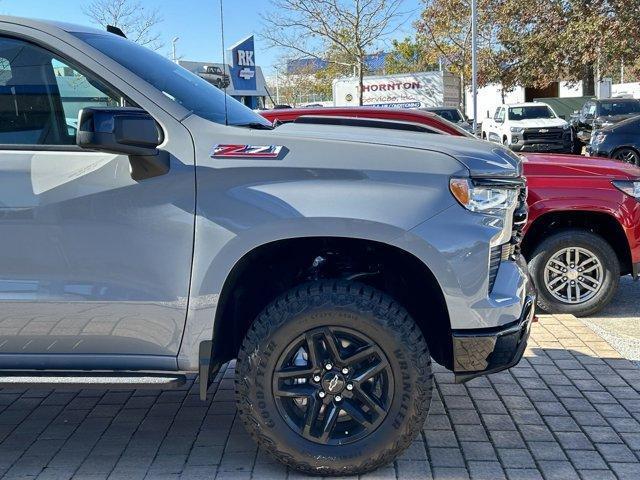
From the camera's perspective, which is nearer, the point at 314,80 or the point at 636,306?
the point at 636,306

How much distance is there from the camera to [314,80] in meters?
49.3

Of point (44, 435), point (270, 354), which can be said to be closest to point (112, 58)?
point (270, 354)

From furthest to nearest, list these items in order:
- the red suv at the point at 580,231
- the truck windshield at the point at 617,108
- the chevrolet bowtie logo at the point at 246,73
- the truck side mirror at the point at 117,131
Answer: the truck windshield at the point at 617,108
the chevrolet bowtie logo at the point at 246,73
the red suv at the point at 580,231
the truck side mirror at the point at 117,131

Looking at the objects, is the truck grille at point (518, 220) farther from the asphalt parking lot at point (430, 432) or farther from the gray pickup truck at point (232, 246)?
the asphalt parking lot at point (430, 432)

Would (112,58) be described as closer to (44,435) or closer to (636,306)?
(44,435)

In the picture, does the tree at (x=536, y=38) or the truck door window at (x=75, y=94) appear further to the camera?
the tree at (x=536, y=38)

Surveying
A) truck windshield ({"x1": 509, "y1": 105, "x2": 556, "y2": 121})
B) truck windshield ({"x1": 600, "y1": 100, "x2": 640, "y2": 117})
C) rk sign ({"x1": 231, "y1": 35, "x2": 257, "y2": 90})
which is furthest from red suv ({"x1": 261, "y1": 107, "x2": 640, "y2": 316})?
truck windshield ({"x1": 509, "y1": 105, "x2": 556, "y2": 121})

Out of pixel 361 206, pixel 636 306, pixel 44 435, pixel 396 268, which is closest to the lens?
pixel 361 206

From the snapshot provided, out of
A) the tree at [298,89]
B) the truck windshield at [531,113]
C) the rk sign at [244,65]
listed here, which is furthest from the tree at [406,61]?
the rk sign at [244,65]

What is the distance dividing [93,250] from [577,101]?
123 feet

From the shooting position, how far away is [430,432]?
3.86 m

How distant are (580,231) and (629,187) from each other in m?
0.53

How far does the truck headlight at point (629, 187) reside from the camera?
579 centimetres

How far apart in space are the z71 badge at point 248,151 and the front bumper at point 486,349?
1134 millimetres
